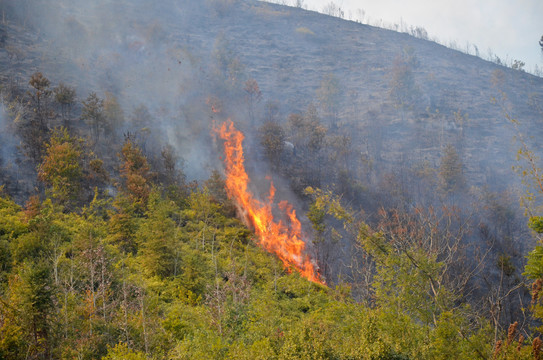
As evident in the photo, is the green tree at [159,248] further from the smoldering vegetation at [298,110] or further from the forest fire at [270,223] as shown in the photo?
the forest fire at [270,223]

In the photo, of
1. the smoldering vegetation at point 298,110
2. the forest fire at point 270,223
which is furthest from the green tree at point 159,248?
the forest fire at point 270,223

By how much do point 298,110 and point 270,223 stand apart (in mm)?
35296

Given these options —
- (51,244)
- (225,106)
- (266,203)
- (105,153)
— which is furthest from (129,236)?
(225,106)

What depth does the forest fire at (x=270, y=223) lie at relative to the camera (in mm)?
35344

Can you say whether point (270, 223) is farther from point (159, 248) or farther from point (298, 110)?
point (298, 110)

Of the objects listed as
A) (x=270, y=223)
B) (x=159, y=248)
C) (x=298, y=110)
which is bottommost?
(x=270, y=223)

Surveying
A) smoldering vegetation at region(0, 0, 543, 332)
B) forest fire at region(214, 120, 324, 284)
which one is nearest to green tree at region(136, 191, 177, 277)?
smoldering vegetation at region(0, 0, 543, 332)

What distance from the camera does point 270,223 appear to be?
3794cm

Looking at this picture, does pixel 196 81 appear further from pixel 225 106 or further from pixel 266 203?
pixel 266 203

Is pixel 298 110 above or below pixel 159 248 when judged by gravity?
above

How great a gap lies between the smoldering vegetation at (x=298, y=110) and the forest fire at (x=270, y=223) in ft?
5.35

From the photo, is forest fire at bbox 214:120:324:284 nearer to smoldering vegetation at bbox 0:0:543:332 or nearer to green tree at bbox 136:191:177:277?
smoldering vegetation at bbox 0:0:543:332

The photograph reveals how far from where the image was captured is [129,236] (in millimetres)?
27219

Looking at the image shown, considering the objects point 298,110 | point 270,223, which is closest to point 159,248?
point 270,223
